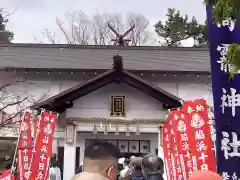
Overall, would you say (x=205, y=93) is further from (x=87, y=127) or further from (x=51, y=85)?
(x=51, y=85)

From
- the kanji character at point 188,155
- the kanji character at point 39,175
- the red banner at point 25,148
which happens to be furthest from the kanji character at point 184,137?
the red banner at point 25,148

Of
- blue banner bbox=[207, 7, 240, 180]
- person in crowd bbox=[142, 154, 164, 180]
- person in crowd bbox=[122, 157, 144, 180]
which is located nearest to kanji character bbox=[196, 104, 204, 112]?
person in crowd bbox=[122, 157, 144, 180]

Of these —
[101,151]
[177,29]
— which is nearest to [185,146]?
[101,151]

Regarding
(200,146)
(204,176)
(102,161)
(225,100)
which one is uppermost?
(225,100)

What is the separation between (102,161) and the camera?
3.34 metres

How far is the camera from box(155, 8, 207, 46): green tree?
126ft

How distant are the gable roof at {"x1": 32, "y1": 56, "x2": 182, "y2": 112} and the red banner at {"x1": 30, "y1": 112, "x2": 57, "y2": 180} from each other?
5.39ft

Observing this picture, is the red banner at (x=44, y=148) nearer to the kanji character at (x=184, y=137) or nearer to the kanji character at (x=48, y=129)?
the kanji character at (x=48, y=129)

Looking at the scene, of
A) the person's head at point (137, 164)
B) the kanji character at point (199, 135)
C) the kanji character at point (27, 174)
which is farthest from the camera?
the kanji character at point (27, 174)

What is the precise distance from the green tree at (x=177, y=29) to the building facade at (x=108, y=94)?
1843 cm

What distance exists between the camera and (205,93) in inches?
725

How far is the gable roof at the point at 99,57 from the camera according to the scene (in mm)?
19047

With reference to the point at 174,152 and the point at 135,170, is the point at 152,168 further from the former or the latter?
the point at 174,152

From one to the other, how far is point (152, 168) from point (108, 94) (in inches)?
476
